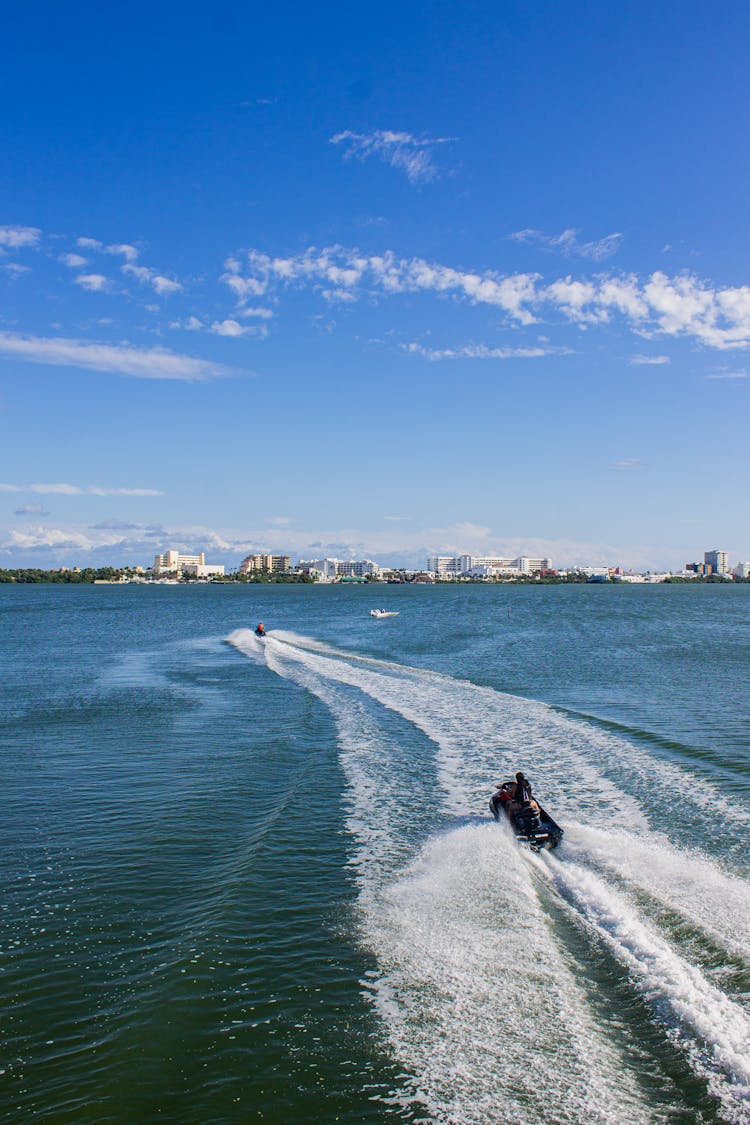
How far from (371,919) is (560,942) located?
2828mm

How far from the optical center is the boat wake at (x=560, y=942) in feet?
25.4

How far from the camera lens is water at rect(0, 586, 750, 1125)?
311 inches

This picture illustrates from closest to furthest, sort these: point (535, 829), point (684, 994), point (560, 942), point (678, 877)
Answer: point (684, 994)
point (560, 942)
point (678, 877)
point (535, 829)

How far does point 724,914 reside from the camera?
37.3 ft

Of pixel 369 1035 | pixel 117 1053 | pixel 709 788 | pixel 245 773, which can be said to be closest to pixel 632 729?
pixel 709 788

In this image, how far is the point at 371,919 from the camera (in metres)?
11.5

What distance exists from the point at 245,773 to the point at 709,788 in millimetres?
11816

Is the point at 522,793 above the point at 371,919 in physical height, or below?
above

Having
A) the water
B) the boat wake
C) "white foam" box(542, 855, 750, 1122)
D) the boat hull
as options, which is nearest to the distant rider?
the boat hull

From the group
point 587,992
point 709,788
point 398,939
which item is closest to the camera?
point 587,992

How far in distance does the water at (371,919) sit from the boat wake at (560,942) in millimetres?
41

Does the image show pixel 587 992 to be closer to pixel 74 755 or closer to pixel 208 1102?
pixel 208 1102

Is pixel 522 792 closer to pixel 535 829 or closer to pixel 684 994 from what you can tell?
pixel 535 829

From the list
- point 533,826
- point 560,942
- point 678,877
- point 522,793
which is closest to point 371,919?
point 560,942
